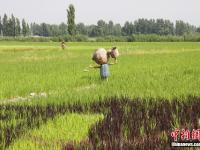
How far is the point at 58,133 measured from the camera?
15.1ft

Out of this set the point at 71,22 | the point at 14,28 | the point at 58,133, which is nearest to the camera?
the point at 58,133

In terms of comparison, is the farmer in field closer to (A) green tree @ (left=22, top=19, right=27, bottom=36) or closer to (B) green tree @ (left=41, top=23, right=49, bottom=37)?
(A) green tree @ (left=22, top=19, right=27, bottom=36)

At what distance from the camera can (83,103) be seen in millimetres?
6785

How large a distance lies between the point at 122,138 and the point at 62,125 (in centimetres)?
105

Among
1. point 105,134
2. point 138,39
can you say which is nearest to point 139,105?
point 105,134

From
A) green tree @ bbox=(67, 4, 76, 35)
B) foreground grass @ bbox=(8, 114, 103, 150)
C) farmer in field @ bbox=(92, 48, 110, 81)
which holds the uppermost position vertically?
green tree @ bbox=(67, 4, 76, 35)

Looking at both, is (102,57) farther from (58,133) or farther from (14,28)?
(14,28)

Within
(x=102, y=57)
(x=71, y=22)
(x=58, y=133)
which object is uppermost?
(x=71, y=22)

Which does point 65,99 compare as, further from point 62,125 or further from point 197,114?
point 197,114

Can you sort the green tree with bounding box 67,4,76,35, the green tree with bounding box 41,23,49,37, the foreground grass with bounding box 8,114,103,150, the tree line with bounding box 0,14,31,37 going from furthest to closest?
the green tree with bounding box 41,23,49,37
the tree line with bounding box 0,14,31,37
the green tree with bounding box 67,4,76,35
the foreground grass with bounding box 8,114,103,150

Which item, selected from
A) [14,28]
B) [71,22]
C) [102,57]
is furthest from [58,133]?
[14,28]

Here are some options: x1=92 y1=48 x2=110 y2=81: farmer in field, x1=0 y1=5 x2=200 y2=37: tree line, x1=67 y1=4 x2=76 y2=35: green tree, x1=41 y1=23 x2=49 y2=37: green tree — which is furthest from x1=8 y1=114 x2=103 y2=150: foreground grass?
x1=41 y1=23 x2=49 y2=37: green tree

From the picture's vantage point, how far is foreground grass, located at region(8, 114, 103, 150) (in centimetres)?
413

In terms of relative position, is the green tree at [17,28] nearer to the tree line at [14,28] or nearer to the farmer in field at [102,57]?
the tree line at [14,28]
